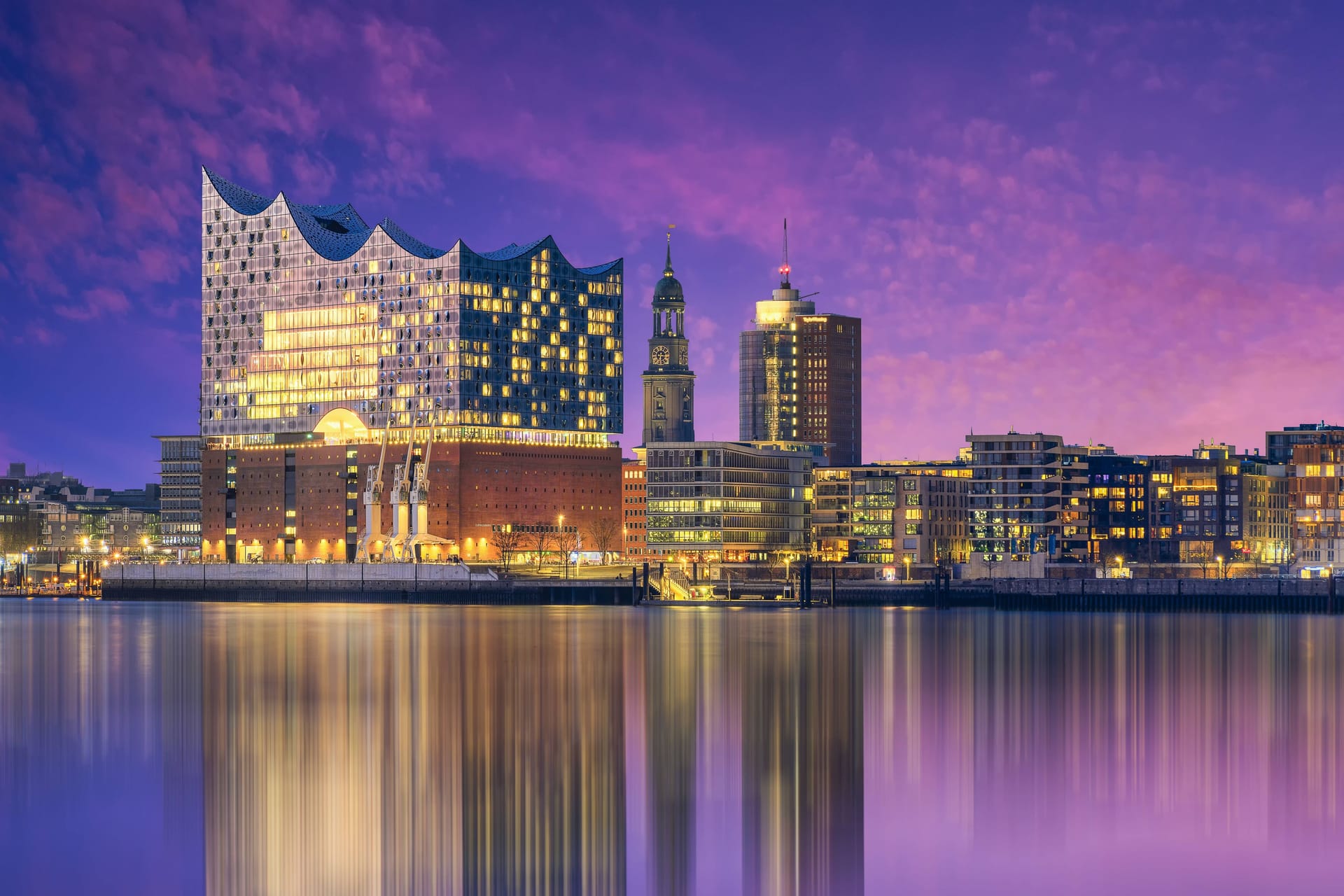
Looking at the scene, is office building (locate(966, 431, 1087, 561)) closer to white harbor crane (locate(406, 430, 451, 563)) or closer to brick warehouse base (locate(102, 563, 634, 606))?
brick warehouse base (locate(102, 563, 634, 606))

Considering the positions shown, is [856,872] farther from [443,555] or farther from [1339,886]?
[443,555]

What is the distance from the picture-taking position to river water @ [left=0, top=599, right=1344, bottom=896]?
33.3m

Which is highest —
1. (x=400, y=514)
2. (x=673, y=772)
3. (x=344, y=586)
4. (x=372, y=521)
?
(x=400, y=514)

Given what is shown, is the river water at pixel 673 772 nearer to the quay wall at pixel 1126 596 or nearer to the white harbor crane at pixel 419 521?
the quay wall at pixel 1126 596

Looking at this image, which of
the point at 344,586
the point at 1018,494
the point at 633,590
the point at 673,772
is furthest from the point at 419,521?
the point at 673,772

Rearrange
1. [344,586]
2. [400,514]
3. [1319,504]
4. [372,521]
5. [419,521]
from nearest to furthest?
[1319,504] < [344,586] < [419,521] < [400,514] < [372,521]

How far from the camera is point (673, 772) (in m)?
44.3

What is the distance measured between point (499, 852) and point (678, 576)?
139162mm

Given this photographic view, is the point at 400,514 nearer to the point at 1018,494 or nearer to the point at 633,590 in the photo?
the point at 633,590

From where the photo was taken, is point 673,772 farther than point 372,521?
No

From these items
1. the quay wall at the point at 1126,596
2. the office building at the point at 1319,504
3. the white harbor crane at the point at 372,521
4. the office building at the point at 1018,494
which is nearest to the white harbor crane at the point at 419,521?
the white harbor crane at the point at 372,521

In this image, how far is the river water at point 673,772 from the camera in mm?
33281

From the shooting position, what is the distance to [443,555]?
19600 centimetres

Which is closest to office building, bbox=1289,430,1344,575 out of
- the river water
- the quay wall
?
the quay wall
